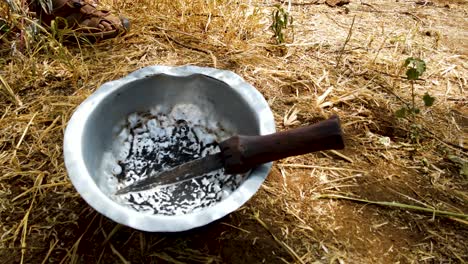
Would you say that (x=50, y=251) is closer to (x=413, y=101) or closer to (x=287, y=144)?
(x=287, y=144)

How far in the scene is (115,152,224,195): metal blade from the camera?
1312 mm

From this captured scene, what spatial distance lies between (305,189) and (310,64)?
0.81m

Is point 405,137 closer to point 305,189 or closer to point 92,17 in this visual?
point 305,189

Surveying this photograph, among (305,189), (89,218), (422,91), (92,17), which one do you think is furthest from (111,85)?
(422,91)

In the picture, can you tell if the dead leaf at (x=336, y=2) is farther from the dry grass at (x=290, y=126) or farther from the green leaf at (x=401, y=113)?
the green leaf at (x=401, y=113)

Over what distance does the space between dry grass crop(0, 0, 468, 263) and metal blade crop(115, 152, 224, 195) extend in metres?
0.16

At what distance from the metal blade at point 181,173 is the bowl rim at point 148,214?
135 mm

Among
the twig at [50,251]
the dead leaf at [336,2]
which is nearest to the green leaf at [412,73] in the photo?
the dead leaf at [336,2]

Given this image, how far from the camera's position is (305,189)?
5.23 feet

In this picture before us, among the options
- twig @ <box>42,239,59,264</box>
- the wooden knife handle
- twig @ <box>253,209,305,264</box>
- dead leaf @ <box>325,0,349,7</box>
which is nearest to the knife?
the wooden knife handle

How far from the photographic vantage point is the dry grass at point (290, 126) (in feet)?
4.59

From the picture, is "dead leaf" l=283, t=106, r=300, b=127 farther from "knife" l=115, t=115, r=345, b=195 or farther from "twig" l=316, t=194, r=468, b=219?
"knife" l=115, t=115, r=345, b=195

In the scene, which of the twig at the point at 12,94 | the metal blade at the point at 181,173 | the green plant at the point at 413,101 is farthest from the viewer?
the twig at the point at 12,94

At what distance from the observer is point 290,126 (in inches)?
72.2
